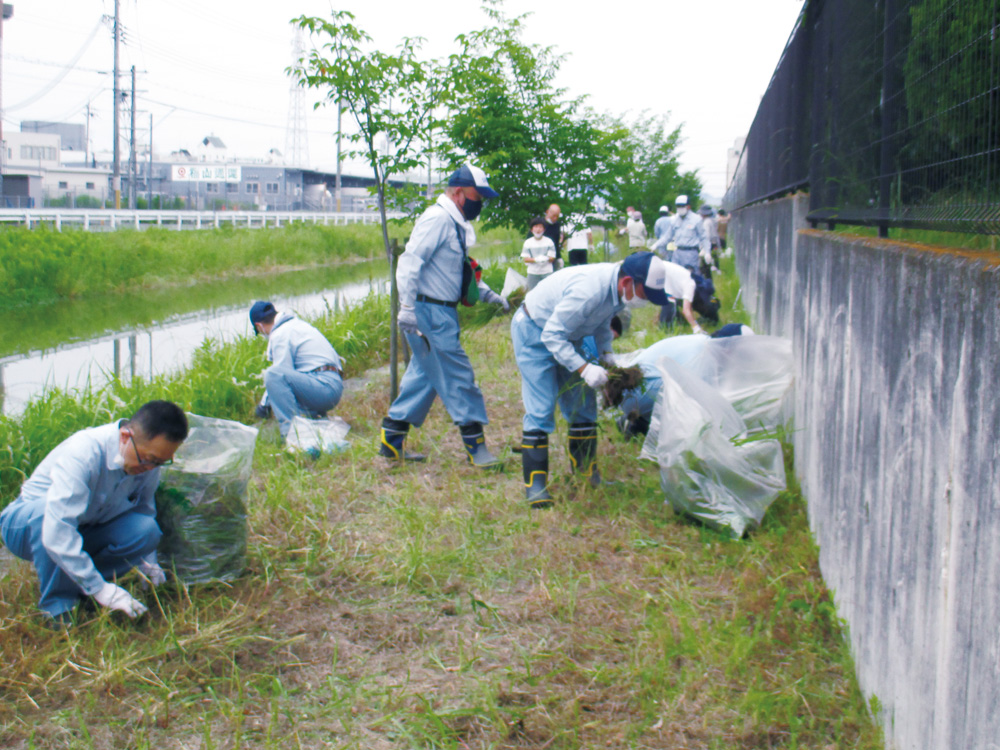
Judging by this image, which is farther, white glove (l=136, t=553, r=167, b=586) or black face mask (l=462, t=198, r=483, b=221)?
black face mask (l=462, t=198, r=483, b=221)

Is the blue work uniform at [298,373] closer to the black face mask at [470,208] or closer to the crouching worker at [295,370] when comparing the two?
the crouching worker at [295,370]

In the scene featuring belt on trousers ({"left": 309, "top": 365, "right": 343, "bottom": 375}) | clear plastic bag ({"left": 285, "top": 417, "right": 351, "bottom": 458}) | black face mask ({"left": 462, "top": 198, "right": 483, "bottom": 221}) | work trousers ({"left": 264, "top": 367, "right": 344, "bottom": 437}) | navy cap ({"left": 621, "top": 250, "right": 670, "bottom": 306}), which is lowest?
clear plastic bag ({"left": 285, "top": 417, "right": 351, "bottom": 458})

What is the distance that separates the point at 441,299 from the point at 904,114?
277cm

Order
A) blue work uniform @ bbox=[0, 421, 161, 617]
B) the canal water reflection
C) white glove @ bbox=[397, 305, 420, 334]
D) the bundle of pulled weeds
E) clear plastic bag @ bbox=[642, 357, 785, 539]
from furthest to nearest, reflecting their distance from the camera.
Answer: the canal water reflection < white glove @ bbox=[397, 305, 420, 334] < the bundle of pulled weeds < clear plastic bag @ bbox=[642, 357, 785, 539] < blue work uniform @ bbox=[0, 421, 161, 617]

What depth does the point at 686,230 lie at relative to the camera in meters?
11.2

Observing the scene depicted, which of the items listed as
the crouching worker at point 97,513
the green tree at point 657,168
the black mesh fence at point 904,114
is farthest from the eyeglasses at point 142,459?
the green tree at point 657,168

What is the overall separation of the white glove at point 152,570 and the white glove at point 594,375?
2045 millimetres

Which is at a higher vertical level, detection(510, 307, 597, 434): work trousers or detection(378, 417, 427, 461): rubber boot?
detection(510, 307, 597, 434): work trousers

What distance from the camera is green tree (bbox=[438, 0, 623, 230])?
11.8 meters

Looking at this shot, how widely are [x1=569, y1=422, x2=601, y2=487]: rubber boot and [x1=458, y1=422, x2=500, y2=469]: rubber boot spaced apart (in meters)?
0.51

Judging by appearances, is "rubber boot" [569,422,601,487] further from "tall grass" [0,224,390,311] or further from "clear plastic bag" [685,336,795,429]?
"tall grass" [0,224,390,311]

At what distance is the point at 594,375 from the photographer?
4.23 metres

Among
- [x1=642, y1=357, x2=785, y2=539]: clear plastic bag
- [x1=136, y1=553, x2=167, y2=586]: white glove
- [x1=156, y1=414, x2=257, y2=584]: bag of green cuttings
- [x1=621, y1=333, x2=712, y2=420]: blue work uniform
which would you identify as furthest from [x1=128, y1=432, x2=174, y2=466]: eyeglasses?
[x1=621, y1=333, x2=712, y2=420]: blue work uniform

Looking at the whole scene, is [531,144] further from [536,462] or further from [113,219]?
[113,219]
